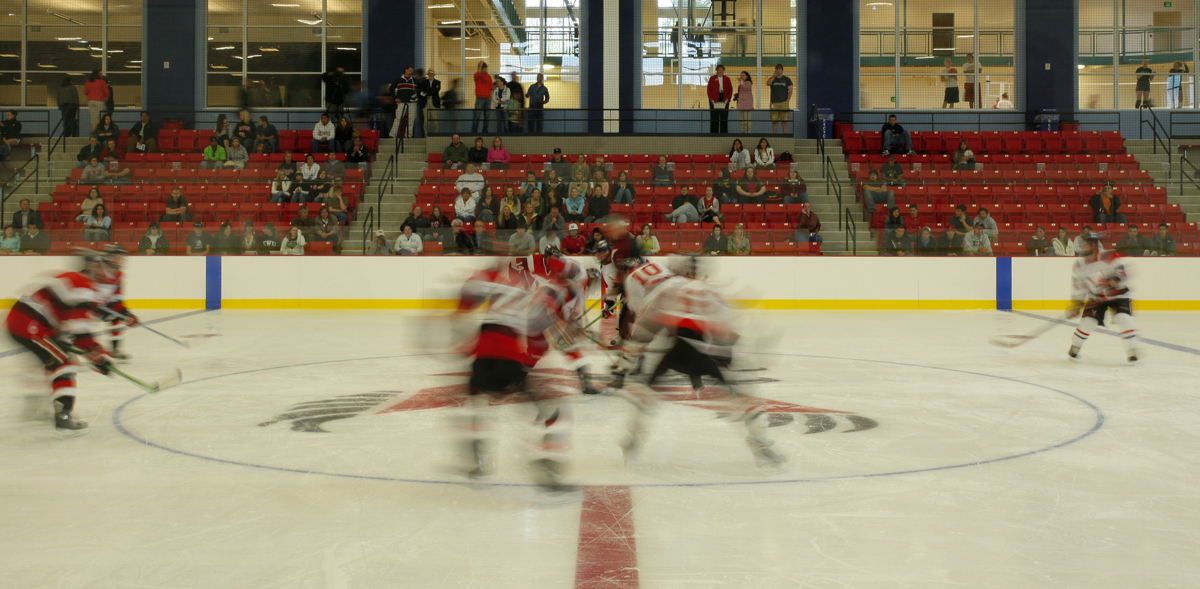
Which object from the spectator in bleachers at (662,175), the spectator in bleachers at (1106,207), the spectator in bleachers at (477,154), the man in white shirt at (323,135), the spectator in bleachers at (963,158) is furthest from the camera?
the man in white shirt at (323,135)

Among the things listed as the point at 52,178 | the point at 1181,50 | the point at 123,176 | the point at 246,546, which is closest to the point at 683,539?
the point at 246,546

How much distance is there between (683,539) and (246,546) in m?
1.61

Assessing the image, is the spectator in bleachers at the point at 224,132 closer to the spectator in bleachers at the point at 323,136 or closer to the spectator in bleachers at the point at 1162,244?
the spectator in bleachers at the point at 323,136

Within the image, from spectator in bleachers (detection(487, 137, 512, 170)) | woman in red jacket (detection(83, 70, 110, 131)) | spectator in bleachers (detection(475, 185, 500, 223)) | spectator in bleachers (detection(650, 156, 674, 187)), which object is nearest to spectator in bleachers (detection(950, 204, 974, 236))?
spectator in bleachers (detection(650, 156, 674, 187))

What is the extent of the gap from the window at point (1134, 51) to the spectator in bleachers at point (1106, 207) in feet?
23.3

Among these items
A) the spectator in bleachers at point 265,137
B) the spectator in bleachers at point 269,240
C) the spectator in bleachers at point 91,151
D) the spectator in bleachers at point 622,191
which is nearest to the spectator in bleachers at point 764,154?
the spectator in bleachers at point 622,191

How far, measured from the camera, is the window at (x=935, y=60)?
2028cm

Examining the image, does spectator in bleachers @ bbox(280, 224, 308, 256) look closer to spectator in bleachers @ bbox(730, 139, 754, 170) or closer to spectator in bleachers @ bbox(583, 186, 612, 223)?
spectator in bleachers @ bbox(583, 186, 612, 223)

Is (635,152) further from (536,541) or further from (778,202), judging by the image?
(536,541)

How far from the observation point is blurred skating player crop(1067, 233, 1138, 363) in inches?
330

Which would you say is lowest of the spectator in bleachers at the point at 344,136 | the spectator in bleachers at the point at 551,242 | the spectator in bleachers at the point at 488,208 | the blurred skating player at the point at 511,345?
the blurred skating player at the point at 511,345

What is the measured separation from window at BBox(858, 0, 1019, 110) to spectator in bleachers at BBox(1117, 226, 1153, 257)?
25.6 ft

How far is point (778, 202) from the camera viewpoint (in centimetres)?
1405

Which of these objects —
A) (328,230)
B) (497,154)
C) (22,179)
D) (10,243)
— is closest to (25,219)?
(10,243)
